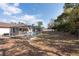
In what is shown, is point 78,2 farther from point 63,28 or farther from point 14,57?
point 14,57

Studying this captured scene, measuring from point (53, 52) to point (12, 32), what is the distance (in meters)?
0.63

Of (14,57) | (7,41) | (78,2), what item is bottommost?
(14,57)

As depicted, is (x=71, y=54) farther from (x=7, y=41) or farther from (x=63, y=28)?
(x=7, y=41)

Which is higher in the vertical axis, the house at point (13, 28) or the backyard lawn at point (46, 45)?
the house at point (13, 28)

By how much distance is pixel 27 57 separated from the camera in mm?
3492

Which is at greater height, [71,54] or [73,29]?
[73,29]

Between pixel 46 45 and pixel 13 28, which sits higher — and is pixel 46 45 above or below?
below

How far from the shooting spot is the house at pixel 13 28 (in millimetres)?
3509

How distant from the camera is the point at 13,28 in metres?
3.55

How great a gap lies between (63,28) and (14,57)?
2.59 feet

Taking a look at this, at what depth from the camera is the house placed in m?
3.51

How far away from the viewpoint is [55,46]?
3523 mm

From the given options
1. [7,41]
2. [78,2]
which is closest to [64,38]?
[78,2]

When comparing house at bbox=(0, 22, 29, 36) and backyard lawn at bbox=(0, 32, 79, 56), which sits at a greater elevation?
house at bbox=(0, 22, 29, 36)
